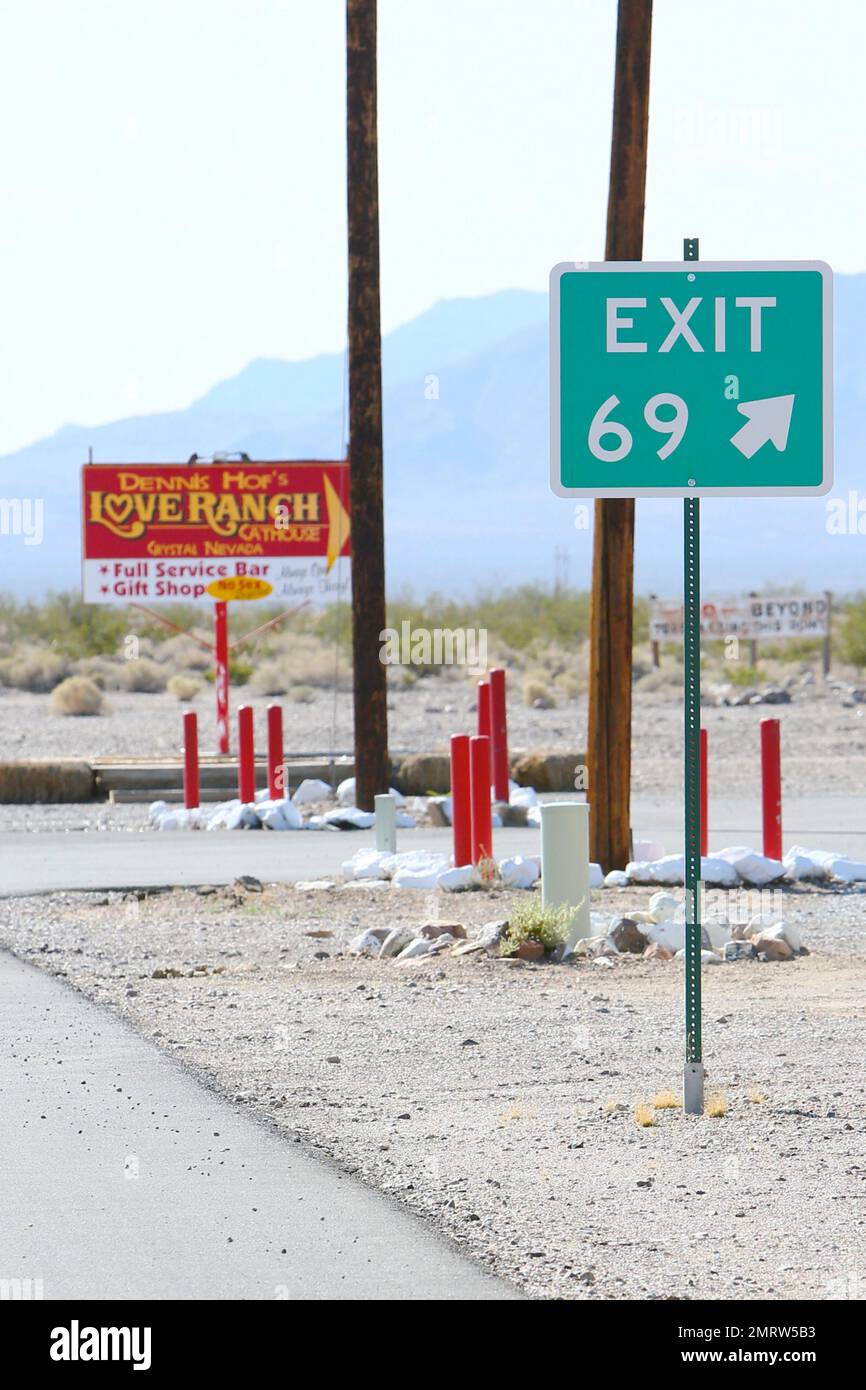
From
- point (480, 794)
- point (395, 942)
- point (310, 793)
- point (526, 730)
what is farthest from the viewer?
point (526, 730)

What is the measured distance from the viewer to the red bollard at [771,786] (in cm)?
1634

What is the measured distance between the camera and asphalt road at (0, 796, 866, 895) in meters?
17.5

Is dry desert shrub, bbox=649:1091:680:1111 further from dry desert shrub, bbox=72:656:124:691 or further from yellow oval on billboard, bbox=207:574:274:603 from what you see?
dry desert shrub, bbox=72:656:124:691

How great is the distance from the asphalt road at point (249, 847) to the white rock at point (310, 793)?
214 cm

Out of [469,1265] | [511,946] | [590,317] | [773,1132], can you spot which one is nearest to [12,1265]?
[469,1265]

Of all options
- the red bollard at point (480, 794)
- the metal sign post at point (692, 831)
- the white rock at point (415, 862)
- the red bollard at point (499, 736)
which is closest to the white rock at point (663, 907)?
the red bollard at point (480, 794)

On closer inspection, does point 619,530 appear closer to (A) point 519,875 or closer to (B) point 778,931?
(A) point 519,875

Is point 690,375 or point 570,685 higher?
point 690,375

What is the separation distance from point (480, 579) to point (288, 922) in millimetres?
184735

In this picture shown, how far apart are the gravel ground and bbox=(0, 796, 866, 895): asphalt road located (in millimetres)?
2228

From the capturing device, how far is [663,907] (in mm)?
14078

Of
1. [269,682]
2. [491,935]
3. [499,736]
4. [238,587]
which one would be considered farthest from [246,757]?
[269,682]

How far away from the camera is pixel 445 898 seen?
1563 cm

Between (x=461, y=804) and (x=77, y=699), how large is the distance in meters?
28.5
